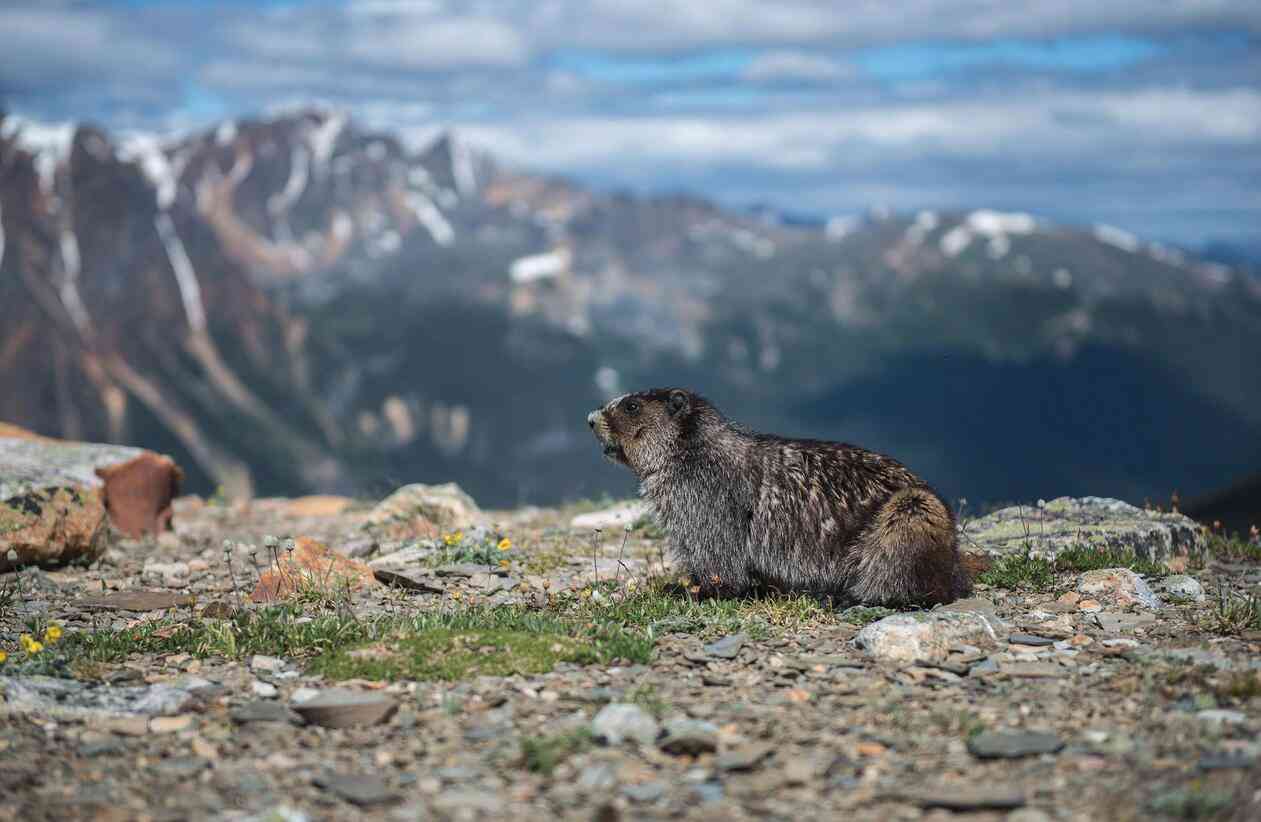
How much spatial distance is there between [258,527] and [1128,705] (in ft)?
49.0

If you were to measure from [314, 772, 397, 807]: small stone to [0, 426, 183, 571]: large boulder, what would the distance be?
735 centimetres

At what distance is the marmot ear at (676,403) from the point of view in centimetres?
1295

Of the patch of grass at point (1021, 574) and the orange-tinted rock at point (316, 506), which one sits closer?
the patch of grass at point (1021, 574)

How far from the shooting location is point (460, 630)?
10328 mm

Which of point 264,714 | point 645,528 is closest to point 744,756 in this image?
point 264,714

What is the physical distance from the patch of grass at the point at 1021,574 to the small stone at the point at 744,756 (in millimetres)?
5620

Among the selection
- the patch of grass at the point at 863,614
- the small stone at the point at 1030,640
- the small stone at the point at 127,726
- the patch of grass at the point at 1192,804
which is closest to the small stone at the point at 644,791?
the patch of grass at the point at 1192,804

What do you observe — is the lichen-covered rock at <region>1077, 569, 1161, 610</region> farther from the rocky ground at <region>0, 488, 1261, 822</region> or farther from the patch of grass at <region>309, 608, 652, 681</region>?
the patch of grass at <region>309, 608, 652, 681</region>

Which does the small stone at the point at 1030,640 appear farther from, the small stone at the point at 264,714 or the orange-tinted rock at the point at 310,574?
the orange-tinted rock at the point at 310,574

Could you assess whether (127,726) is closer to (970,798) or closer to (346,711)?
(346,711)

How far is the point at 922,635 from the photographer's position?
10.0 metres

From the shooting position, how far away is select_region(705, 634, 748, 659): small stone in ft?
32.9

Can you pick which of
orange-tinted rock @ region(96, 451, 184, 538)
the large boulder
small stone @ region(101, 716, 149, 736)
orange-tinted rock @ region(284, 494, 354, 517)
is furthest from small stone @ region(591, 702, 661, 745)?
orange-tinted rock @ region(284, 494, 354, 517)

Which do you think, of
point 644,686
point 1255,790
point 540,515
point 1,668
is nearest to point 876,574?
point 644,686
